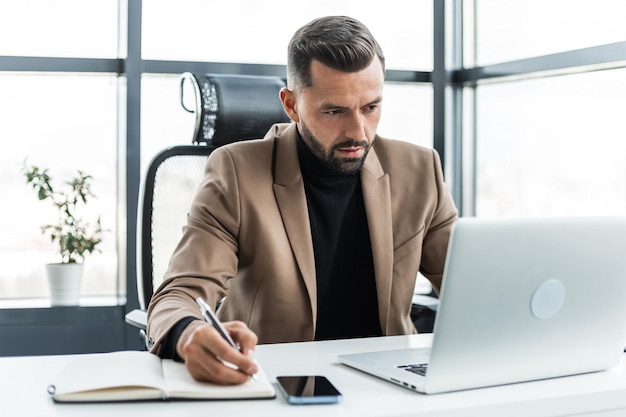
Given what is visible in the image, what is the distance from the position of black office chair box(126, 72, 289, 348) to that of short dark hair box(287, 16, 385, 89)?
0.32m

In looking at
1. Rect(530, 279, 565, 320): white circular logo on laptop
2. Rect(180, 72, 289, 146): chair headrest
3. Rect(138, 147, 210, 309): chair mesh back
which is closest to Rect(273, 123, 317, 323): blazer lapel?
Rect(180, 72, 289, 146): chair headrest

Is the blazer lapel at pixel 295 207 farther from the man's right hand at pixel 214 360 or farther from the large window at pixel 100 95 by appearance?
the large window at pixel 100 95

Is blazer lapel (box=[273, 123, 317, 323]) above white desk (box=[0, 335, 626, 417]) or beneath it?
above

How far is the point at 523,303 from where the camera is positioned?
1190 mm

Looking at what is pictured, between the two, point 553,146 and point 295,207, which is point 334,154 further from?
point 553,146

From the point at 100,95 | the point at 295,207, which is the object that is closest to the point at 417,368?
the point at 295,207

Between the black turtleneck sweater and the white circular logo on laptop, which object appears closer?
the white circular logo on laptop

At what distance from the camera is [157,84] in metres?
3.65

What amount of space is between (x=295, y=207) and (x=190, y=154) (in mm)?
552

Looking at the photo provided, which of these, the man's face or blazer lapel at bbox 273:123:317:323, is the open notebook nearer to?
blazer lapel at bbox 273:123:317:323

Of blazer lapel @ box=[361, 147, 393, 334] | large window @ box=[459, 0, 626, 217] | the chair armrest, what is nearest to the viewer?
blazer lapel @ box=[361, 147, 393, 334]

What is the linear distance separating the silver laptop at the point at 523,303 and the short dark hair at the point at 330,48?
73 centimetres

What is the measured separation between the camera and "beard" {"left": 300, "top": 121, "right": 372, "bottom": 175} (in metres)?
1.82

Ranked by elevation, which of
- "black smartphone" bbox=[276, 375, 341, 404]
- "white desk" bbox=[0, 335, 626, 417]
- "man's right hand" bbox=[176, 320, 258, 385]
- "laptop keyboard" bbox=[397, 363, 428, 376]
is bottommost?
"white desk" bbox=[0, 335, 626, 417]
